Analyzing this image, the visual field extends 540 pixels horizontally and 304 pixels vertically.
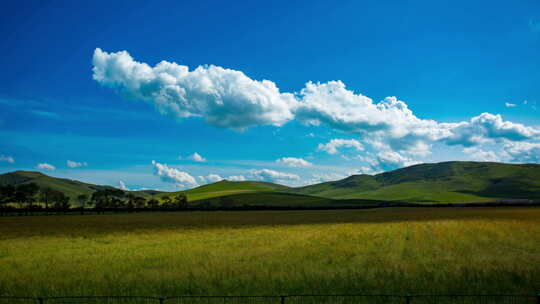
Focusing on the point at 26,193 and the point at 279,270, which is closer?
the point at 279,270

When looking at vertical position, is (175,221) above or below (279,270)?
below

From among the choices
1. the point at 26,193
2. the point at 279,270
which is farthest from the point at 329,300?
the point at 26,193

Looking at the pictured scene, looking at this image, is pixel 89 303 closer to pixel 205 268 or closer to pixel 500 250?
pixel 205 268

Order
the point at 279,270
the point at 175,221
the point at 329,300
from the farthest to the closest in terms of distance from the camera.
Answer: the point at 175,221, the point at 279,270, the point at 329,300

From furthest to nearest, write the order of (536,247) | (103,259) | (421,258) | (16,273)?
(536,247)
(103,259)
(421,258)
(16,273)

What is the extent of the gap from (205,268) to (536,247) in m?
25.1

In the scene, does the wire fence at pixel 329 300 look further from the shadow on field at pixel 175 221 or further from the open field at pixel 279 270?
the shadow on field at pixel 175 221

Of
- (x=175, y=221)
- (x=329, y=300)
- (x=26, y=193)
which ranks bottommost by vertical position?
(x=175, y=221)

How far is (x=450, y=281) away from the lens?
→ 17.7m

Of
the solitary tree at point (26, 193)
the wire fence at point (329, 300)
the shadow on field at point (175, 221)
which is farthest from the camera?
the solitary tree at point (26, 193)

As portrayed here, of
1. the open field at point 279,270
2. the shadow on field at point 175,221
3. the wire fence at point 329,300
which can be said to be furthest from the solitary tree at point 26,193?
the wire fence at point 329,300

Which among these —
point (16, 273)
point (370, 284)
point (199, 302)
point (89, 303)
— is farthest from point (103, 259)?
point (370, 284)

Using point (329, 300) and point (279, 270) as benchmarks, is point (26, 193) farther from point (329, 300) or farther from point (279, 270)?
point (329, 300)

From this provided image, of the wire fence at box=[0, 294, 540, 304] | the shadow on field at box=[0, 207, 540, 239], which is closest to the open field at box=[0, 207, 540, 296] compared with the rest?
the wire fence at box=[0, 294, 540, 304]
